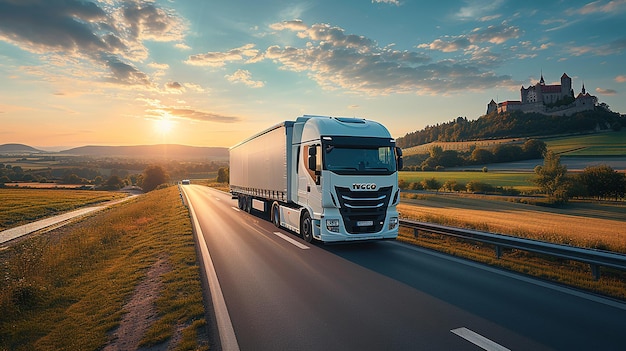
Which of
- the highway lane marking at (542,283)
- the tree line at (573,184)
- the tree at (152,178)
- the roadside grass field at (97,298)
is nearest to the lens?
the roadside grass field at (97,298)

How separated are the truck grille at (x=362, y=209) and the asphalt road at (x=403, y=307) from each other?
3.88 feet

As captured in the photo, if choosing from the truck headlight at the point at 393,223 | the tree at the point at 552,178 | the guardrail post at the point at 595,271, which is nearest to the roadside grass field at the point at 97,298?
the truck headlight at the point at 393,223

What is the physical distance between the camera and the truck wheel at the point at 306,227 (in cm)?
1159

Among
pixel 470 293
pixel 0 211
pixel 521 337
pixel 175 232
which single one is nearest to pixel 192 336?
pixel 521 337

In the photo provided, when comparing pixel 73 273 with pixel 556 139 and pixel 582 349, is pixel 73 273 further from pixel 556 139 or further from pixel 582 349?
pixel 556 139

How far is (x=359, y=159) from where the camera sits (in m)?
11.1

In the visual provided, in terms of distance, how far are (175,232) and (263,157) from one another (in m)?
4.95

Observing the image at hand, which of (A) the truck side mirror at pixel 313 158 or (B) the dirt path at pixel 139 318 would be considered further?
(A) the truck side mirror at pixel 313 158

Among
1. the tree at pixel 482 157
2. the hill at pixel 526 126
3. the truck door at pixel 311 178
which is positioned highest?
the hill at pixel 526 126

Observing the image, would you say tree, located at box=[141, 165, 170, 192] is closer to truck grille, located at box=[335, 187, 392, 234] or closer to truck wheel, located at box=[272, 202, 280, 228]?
truck wheel, located at box=[272, 202, 280, 228]

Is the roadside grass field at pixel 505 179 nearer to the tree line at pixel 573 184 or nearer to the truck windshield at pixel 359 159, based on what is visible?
the tree line at pixel 573 184

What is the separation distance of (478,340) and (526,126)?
135 m

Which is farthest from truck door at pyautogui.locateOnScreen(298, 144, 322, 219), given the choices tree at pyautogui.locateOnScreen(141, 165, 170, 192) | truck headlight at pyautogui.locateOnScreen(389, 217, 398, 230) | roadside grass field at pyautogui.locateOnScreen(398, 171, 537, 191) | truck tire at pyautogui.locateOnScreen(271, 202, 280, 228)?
tree at pyautogui.locateOnScreen(141, 165, 170, 192)

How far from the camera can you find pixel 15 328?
612cm
